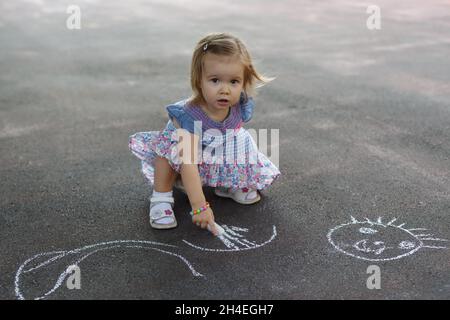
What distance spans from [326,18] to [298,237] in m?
6.05

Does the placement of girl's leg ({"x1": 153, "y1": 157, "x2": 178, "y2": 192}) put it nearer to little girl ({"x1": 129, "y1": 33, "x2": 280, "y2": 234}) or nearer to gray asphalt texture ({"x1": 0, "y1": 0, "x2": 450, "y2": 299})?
little girl ({"x1": 129, "y1": 33, "x2": 280, "y2": 234})

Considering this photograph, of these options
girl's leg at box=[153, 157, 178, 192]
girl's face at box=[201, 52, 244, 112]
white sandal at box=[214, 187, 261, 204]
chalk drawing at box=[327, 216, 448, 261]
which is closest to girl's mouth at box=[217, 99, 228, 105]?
girl's face at box=[201, 52, 244, 112]

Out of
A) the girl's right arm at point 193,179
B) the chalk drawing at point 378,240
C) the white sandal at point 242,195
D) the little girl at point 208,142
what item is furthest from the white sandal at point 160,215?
the chalk drawing at point 378,240

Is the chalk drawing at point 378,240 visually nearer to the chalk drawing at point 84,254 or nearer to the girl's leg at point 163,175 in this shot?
the chalk drawing at point 84,254

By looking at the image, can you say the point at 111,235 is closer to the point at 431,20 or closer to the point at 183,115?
the point at 183,115

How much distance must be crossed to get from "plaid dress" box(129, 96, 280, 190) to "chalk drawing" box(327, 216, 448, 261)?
0.51 m

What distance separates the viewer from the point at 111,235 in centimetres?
298

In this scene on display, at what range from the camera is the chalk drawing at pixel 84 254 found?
261 cm

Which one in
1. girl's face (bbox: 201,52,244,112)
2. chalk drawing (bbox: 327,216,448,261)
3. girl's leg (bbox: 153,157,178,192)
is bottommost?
chalk drawing (bbox: 327,216,448,261)

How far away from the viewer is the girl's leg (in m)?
3.15

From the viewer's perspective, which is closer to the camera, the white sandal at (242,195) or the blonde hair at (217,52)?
the blonde hair at (217,52)

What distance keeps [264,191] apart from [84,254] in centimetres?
104

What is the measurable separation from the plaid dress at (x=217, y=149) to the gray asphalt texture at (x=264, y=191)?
0.46ft

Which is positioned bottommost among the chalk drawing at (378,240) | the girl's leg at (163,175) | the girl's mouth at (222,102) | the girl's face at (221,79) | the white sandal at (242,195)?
the chalk drawing at (378,240)
